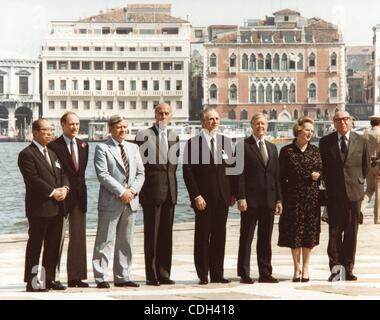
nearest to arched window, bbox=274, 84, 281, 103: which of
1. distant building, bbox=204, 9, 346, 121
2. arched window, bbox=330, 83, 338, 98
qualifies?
distant building, bbox=204, 9, 346, 121

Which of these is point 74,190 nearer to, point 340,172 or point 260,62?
point 340,172

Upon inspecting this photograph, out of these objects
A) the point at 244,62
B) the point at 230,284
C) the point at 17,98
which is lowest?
the point at 230,284

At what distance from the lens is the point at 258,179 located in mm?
7645

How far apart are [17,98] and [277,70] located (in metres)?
29.4

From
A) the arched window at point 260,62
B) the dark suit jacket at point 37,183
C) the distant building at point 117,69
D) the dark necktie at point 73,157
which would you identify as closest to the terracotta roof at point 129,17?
the distant building at point 117,69

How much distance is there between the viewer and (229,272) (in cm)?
827

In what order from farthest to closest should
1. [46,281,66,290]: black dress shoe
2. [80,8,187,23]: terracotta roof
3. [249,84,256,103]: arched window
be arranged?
[249,84,256,103]: arched window, [80,8,187,23]: terracotta roof, [46,281,66,290]: black dress shoe

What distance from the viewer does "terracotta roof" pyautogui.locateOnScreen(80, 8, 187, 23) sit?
220 feet

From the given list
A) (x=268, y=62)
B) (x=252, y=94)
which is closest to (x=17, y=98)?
(x=252, y=94)

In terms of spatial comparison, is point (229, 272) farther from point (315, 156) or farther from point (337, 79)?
point (337, 79)

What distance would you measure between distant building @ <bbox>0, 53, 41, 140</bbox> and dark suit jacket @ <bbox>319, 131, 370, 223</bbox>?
55360 millimetres

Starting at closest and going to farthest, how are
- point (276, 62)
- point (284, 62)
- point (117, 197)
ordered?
point (117, 197)
point (284, 62)
point (276, 62)

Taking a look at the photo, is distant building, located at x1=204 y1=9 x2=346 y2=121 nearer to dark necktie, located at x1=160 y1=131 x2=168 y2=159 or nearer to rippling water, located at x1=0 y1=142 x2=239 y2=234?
rippling water, located at x1=0 y1=142 x2=239 y2=234
